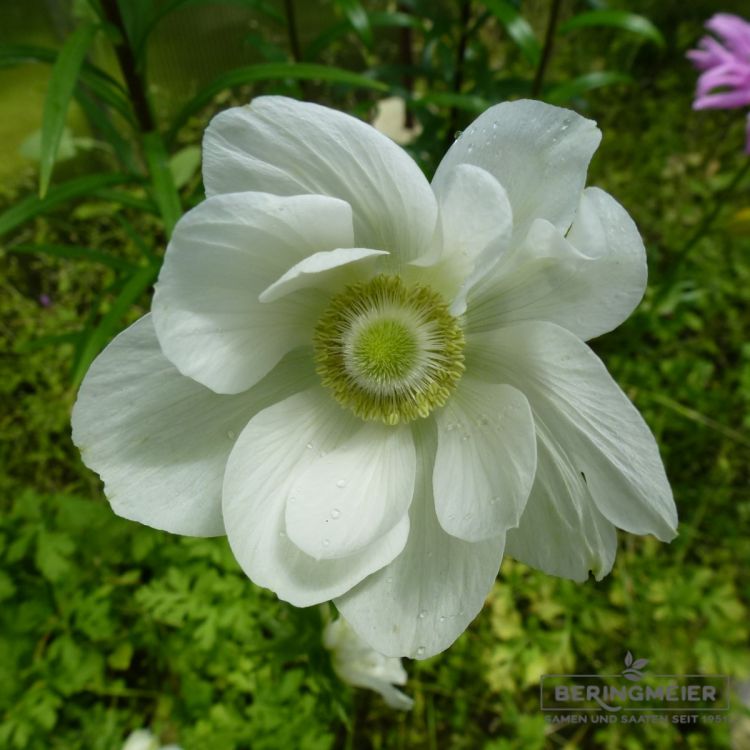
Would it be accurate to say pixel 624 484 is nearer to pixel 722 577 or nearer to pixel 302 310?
pixel 302 310

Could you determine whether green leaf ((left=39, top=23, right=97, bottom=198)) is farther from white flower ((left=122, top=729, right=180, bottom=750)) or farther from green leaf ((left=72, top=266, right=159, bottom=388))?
white flower ((left=122, top=729, right=180, bottom=750))

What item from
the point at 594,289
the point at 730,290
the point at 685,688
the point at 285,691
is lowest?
the point at 685,688

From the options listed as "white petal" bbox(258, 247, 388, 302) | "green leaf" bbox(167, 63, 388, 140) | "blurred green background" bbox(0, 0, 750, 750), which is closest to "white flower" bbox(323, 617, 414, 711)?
"blurred green background" bbox(0, 0, 750, 750)

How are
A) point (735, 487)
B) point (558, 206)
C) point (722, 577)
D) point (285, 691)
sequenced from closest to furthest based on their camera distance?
point (558, 206)
point (285, 691)
point (722, 577)
point (735, 487)

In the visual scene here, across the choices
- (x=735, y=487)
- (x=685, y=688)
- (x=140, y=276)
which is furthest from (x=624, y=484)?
(x=735, y=487)

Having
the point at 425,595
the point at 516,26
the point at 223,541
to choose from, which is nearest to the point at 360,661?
the point at 223,541

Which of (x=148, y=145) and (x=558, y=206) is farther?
(x=148, y=145)
